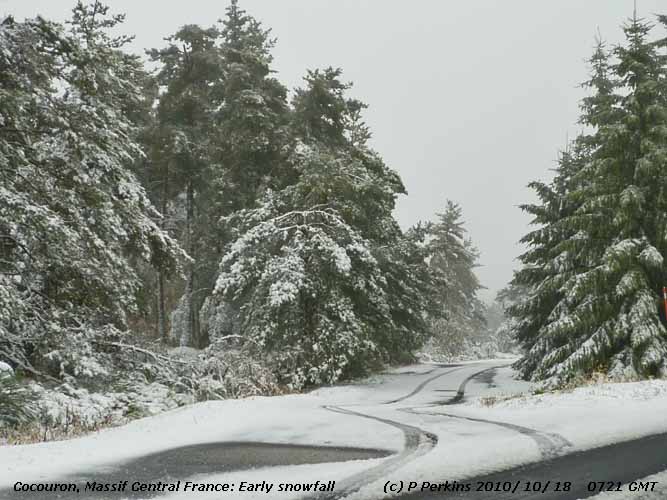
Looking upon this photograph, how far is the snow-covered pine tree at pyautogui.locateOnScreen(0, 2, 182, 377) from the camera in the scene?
11297mm

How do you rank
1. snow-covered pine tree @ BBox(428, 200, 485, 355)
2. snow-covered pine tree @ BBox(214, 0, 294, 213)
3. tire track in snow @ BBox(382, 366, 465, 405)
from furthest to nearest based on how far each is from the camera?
1. snow-covered pine tree @ BBox(428, 200, 485, 355)
2. snow-covered pine tree @ BBox(214, 0, 294, 213)
3. tire track in snow @ BBox(382, 366, 465, 405)

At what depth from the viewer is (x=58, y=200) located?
12148mm

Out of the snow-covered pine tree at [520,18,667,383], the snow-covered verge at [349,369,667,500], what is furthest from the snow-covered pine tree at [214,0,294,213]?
the snow-covered verge at [349,369,667,500]

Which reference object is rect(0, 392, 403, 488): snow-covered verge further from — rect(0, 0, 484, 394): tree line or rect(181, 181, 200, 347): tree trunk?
rect(181, 181, 200, 347): tree trunk

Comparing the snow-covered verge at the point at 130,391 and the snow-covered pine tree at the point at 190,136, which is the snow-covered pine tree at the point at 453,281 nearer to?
the snow-covered pine tree at the point at 190,136

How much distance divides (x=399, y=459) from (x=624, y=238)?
504 inches

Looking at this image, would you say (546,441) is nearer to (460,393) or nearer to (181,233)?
(460,393)

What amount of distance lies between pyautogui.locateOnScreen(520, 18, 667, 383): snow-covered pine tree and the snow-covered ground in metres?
5.04

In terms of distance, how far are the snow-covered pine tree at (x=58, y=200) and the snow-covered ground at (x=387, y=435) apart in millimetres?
4957

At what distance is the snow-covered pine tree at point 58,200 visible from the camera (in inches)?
445

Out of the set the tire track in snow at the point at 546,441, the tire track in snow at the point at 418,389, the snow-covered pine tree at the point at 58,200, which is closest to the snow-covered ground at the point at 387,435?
the tire track in snow at the point at 546,441

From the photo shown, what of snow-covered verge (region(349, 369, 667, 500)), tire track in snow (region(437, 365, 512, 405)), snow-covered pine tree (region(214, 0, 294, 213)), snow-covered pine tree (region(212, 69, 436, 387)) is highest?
snow-covered pine tree (region(214, 0, 294, 213))

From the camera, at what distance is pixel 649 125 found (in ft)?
51.1

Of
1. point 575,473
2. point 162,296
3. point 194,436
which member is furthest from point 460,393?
point 162,296
